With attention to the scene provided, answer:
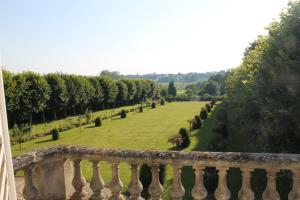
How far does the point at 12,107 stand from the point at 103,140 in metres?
10.4

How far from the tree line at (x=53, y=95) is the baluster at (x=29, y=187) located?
2579cm

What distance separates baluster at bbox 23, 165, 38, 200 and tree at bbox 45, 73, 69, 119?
33.3m

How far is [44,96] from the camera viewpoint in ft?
110

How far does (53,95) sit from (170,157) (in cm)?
3456

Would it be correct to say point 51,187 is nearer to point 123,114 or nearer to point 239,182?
point 239,182

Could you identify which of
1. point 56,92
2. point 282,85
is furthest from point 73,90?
point 282,85

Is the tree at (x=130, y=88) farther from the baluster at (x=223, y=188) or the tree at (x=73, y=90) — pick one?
the baluster at (x=223, y=188)

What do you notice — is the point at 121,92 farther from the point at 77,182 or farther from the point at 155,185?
the point at 155,185

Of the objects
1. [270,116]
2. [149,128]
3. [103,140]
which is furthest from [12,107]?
[270,116]

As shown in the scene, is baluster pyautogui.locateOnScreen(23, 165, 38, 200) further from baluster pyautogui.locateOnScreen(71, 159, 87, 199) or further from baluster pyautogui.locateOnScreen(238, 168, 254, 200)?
baluster pyautogui.locateOnScreen(238, 168, 254, 200)

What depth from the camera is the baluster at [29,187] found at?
380cm

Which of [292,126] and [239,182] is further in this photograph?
[239,182]

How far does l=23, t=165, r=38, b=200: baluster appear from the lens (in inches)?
149

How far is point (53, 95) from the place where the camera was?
36281 mm
